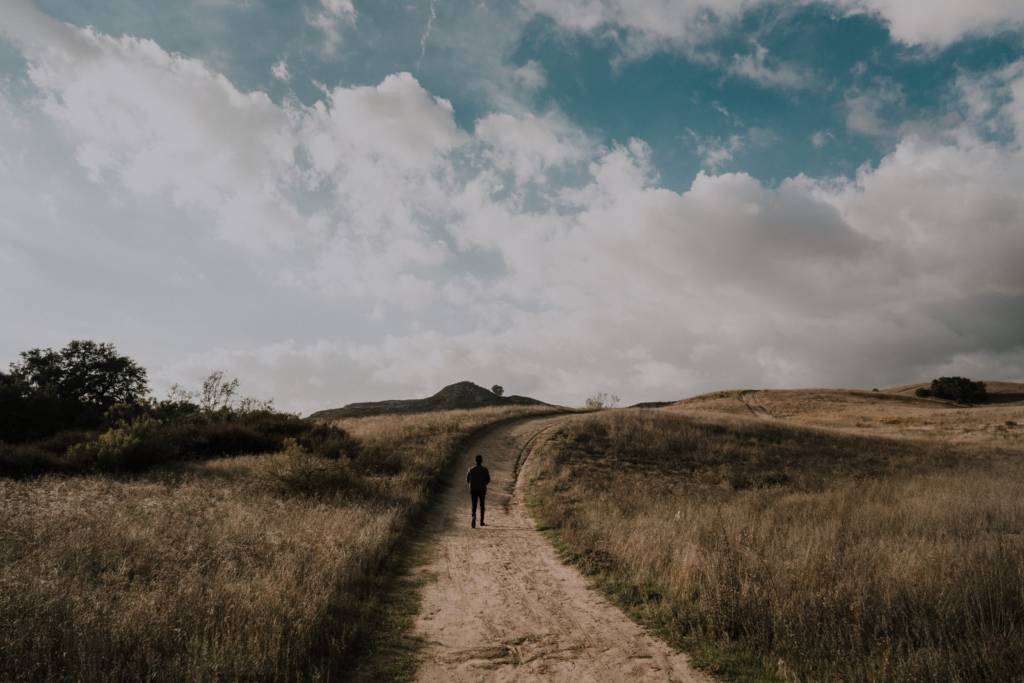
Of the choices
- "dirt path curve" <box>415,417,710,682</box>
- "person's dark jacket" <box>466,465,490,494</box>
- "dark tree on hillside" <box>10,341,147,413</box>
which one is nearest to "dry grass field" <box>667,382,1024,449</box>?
"person's dark jacket" <box>466,465,490,494</box>

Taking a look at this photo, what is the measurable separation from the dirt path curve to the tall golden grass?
61cm

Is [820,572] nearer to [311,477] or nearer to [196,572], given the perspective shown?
[196,572]

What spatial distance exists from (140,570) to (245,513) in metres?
4.72

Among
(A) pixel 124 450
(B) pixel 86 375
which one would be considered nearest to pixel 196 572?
(A) pixel 124 450

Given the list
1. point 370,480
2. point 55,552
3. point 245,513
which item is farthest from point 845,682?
point 370,480

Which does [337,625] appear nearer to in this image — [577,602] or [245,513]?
[577,602]

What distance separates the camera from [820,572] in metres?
8.32

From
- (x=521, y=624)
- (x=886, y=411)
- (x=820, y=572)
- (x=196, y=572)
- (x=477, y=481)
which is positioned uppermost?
(x=886, y=411)

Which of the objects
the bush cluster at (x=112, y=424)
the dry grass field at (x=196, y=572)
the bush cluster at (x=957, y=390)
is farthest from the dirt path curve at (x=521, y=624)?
the bush cluster at (x=957, y=390)

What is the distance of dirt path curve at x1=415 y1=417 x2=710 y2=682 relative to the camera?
22.1 feet

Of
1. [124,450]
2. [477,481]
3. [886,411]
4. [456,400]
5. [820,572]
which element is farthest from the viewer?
[456,400]

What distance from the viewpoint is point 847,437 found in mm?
37062

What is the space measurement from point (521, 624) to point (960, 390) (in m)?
106

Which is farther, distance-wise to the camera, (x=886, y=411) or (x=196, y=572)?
(x=886, y=411)
